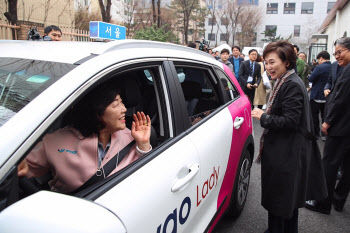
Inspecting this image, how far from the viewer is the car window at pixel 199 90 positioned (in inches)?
98.8

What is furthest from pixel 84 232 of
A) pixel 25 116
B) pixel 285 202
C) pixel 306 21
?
pixel 306 21

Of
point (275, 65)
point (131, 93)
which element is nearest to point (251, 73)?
point (275, 65)

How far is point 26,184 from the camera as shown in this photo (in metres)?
1.25

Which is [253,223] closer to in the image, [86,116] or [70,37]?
[86,116]

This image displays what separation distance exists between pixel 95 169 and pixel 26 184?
0.36 m

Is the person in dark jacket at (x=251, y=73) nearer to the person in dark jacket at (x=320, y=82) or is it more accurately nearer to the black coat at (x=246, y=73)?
the black coat at (x=246, y=73)

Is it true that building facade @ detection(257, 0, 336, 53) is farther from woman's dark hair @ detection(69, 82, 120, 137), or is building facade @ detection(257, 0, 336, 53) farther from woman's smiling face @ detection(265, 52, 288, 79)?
woman's dark hair @ detection(69, 82, 120, 137)

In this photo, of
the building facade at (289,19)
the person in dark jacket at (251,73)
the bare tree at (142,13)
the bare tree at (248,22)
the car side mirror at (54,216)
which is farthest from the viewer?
the building facade at (289,19)

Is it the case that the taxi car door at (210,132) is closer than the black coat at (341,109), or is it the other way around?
the taxi car door at (210,132)

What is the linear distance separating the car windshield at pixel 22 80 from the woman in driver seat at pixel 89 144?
32 centimetres

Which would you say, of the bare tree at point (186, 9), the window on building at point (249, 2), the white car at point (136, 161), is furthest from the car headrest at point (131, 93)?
the window on building at point (249, 2)

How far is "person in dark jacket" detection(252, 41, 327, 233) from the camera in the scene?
220 cm

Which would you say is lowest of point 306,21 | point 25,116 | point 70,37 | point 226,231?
point 226,231

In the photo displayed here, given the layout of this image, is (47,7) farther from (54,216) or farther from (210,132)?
(54,216)
